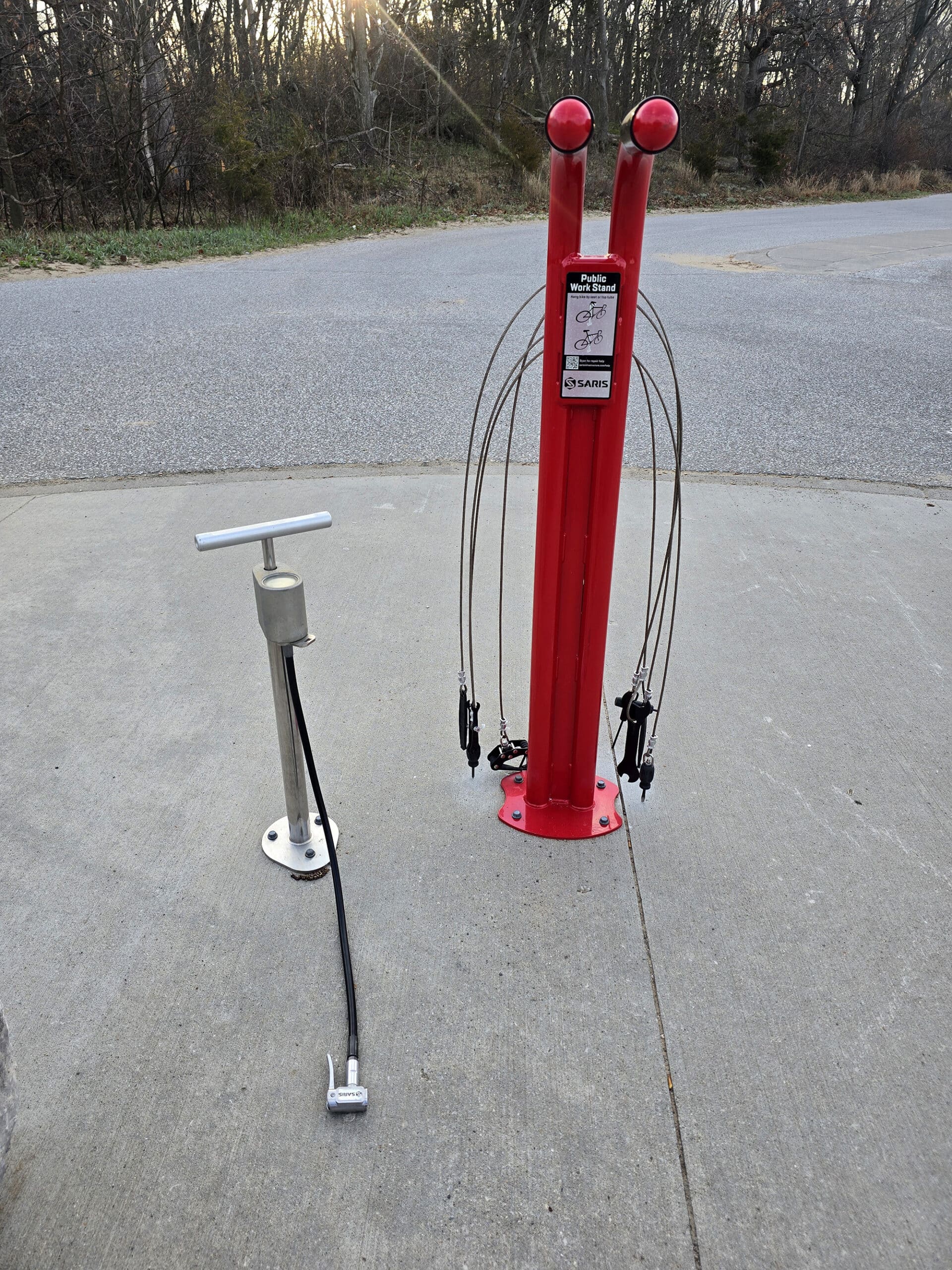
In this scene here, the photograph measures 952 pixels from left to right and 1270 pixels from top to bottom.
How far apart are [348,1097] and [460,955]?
412mm

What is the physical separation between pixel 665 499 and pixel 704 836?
2426 mm

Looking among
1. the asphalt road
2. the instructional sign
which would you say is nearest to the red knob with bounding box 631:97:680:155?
the instructional sign

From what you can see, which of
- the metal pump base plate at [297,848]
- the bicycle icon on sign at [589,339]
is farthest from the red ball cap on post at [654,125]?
the metal pump base plate at [297,848]

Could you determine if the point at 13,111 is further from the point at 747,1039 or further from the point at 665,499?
the point at 747,1039

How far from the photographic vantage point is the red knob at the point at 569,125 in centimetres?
158

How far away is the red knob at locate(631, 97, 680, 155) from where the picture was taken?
1.54 meters

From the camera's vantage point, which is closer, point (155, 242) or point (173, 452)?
point (173, 452)

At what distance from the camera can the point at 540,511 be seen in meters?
2.01

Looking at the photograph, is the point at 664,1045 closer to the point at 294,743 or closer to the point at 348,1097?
the point at 348,1097

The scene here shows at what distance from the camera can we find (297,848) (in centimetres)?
222

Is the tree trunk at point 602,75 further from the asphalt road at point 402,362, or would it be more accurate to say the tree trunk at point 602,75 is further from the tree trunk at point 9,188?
the tree trunk at point 9,188

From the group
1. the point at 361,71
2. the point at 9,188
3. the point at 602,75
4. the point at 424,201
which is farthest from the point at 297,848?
the point at 602,75

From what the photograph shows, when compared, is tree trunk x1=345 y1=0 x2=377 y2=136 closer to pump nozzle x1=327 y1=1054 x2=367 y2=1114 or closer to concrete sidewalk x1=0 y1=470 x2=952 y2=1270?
concrete sidewalk x1=0 y1=470 x2=952 y2=1270

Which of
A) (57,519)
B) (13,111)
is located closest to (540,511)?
(57,519)
